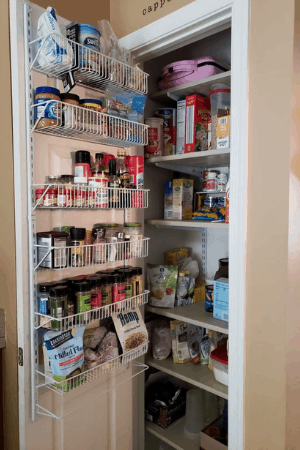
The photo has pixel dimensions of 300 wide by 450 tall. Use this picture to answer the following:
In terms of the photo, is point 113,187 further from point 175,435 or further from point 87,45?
point 175,435

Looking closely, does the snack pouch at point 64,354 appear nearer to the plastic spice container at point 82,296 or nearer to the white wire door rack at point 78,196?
the plastic spice container at point 82,296

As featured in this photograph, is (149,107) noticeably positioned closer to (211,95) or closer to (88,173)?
(211,95)

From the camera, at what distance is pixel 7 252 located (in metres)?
1.25

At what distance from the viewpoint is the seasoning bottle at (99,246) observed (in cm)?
133

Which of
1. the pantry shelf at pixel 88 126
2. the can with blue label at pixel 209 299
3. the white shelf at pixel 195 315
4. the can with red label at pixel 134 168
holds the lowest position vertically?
the white shelf at pixel 195 315

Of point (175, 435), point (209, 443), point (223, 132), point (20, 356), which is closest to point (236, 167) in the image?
point (223, 132)

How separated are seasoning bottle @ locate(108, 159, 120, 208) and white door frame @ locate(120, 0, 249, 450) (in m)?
0.47

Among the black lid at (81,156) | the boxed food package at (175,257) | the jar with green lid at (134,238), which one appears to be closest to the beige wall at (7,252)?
the black lid at (81,156)

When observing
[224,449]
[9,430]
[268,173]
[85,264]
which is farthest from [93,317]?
[224,449]

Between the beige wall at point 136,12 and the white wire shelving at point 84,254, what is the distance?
39.8 inches

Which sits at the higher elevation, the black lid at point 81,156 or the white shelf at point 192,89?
the white shelf at point 192,89

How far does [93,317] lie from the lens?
4.28ft

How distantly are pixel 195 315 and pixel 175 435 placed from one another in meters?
0.71

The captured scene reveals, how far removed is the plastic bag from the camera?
6.30 ft
